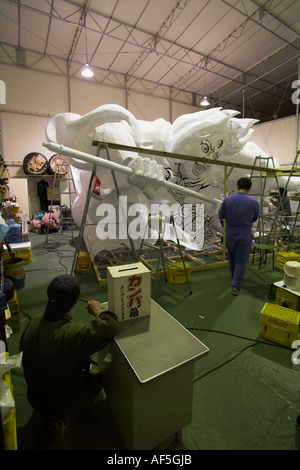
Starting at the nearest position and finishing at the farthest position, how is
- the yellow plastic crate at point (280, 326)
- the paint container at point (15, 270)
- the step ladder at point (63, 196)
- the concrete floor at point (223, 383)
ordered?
the concrete floor at point (223, 383)
the yellow plastic crate at point (280, 326)
the paint container at point (15, 270)
the step ladder at point (63, 196)

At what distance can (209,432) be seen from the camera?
148 cm

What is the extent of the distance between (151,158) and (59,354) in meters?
3.81

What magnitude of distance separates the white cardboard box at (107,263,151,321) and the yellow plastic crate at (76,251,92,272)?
2.73m

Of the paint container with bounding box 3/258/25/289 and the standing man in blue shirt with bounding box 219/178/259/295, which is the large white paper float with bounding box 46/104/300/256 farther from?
the paint container with bounding box 3/258/25/289

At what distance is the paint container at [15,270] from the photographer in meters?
3.28

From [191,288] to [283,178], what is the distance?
4514mm

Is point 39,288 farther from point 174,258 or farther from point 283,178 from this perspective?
point 283,178

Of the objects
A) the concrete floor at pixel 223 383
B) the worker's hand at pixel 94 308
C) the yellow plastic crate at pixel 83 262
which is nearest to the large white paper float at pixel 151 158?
the yellow plastic crate at pixel 83 262

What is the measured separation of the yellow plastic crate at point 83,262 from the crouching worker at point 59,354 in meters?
2.84

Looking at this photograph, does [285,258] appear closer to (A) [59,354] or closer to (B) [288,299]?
(B) [288,299]

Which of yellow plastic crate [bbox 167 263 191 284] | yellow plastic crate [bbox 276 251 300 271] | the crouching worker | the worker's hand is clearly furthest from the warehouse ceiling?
the crouching worker

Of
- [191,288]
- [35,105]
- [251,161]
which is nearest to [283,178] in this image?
[251,161]

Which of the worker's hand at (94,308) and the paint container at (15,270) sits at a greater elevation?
the worker's hand at (94,308)

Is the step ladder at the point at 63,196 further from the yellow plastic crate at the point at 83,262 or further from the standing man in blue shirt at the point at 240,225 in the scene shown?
the standing man in blue shirt at the point at 240,225
